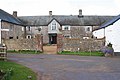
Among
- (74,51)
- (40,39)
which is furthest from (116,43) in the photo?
(40,39)

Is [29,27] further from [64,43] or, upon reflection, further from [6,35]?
[64,43]

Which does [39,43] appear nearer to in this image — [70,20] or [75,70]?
[75,70]

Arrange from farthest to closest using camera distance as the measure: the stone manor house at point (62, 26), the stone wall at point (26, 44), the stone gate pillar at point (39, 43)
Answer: the stone manor house at point (62, 26), the stone wall at point (26, 44), the stone gate pillar at point (39, 43)

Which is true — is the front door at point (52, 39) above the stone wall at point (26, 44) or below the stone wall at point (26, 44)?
above

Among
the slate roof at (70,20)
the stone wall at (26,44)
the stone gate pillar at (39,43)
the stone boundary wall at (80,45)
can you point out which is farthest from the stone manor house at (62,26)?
the stone boundary wall at (80,45)

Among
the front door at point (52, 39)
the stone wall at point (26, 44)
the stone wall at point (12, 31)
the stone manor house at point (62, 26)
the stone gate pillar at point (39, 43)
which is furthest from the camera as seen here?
the front door at point (52, 39)

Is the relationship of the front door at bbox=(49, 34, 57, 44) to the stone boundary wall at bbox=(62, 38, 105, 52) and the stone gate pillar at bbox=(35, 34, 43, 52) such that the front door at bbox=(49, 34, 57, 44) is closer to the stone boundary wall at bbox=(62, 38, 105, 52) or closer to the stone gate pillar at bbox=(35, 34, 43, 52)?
the stone gate pillar at bbox=(35, 34, 43, 52)

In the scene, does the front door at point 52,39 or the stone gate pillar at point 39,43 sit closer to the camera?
the stone gate pillar at point 39,43

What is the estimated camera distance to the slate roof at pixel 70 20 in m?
62.3

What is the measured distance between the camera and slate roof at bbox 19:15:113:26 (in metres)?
62.3

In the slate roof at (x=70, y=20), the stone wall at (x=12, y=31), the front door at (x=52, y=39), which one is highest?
the slate roof at (x=70, y=20)

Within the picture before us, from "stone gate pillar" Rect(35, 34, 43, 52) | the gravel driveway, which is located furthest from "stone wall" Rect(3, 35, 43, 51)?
the gravel driveway

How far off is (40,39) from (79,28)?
22332mm

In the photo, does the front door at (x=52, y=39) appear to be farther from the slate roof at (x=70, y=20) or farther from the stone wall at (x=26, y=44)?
the stone wall at (x=26, y=44)
